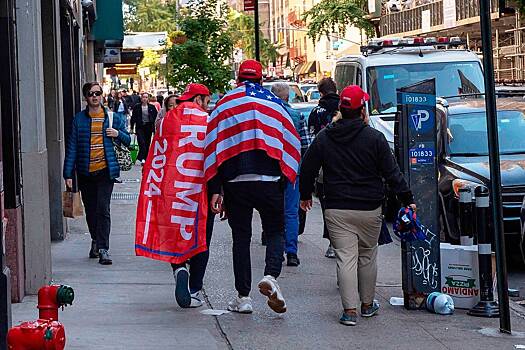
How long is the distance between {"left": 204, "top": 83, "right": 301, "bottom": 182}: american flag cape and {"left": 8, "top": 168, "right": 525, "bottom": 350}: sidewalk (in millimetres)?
1146

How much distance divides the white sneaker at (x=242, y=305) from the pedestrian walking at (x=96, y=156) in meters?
2.74

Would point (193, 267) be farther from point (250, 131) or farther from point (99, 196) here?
point (99, 196)

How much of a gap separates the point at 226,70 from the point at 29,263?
60.3ft

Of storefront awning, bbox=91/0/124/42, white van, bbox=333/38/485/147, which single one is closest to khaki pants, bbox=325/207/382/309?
white van, bbox=333/38/485/147

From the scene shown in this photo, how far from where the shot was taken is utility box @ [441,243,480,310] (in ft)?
31.1

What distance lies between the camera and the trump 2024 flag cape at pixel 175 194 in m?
9.48

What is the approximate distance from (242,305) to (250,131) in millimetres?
1374

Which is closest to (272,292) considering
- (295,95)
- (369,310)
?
(369,310)

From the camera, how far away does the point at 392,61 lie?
1864cm

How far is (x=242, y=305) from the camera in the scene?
9.23 metres

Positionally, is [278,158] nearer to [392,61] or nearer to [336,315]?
[336,315]

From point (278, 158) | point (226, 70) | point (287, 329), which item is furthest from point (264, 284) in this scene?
point (226, 70)

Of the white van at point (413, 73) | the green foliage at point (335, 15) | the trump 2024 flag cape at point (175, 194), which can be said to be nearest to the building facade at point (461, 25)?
the green foliage at point (335, 15)

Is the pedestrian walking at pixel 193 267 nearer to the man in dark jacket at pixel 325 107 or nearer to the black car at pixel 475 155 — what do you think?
the man in dark jacket at pixel 325 107
